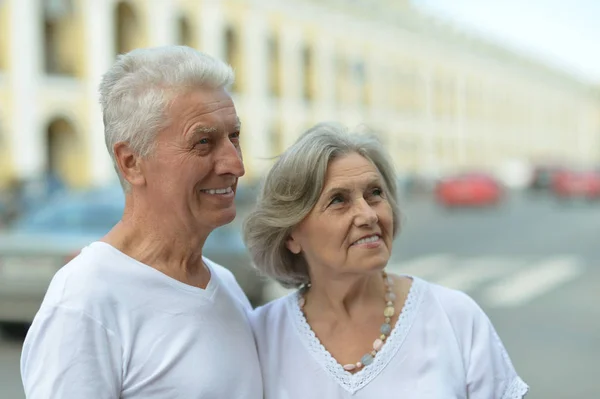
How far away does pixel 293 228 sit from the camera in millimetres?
2736

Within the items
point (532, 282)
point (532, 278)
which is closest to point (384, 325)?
point (532, 282)

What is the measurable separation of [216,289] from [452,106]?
6078cm

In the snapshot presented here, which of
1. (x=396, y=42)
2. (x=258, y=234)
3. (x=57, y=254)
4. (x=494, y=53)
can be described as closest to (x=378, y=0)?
(x=396, y=42)

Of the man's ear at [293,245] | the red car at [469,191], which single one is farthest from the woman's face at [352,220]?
the red car at [469,191]

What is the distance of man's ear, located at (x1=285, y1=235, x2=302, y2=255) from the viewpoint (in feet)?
9.12

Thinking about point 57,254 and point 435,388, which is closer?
point 435,388

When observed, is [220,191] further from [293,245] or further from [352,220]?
[293,245]

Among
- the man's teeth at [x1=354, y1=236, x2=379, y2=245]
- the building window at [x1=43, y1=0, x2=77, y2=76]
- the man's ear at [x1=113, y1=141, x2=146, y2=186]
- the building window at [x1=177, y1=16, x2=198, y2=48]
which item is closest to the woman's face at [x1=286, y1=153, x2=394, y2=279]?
the man's teeth at [x1=354, y1=236, x2=379, y2=245]

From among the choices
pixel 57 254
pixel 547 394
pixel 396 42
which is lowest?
pixel 547 394

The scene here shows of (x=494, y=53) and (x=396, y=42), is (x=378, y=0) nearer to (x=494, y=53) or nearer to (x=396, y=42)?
(x=396, y=42)

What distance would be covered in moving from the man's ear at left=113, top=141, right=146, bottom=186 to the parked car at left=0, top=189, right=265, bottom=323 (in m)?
5.72

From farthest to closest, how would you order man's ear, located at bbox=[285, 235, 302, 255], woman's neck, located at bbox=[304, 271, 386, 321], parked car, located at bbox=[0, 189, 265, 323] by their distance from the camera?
parked car, located at bbox=[0, 189, 265, 323] → man's ear, located at bbox=[285, 235, 302, 255] → woman's neck, located at bbox=[304, 271, 386, 321]

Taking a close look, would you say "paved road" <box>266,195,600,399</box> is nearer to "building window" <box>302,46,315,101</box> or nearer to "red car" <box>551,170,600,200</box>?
"red car" <box>551,170,600,200</box>

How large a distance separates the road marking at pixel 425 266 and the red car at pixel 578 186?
75.0 ft
